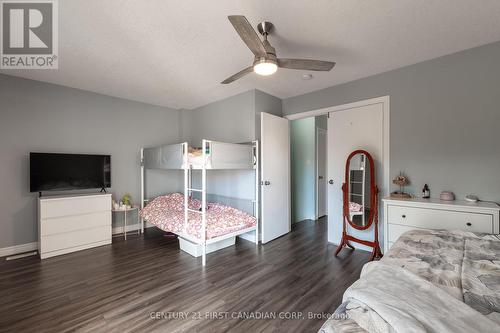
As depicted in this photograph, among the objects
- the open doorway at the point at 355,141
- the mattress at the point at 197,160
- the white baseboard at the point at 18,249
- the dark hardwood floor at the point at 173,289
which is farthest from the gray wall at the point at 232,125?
the white baseboard at the point at 18,249

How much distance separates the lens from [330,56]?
2.49 metres

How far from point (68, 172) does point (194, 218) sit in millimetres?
2063

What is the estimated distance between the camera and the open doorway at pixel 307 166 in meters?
4.73

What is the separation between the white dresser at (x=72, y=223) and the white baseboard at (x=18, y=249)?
1.11 feet

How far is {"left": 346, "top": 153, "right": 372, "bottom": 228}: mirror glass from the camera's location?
296 centimetres

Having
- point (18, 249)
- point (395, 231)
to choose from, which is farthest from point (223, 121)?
point (18, 249)

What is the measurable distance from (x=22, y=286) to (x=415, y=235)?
369cm

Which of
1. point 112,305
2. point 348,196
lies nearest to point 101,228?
point 112,305

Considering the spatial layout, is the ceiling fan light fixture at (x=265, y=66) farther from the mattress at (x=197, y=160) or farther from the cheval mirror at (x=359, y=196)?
the cheval mirror at (x=359, y=196)

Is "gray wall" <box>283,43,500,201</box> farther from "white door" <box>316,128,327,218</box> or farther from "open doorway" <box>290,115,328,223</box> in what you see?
"white door" <box>316,128,327,218</box>

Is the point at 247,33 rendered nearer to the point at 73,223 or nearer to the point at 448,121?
the point at 448,121

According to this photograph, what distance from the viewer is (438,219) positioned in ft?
7.26

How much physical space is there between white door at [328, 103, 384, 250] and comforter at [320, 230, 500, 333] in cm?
188

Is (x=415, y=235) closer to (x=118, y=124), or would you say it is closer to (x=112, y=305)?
(x=112, y=305)
